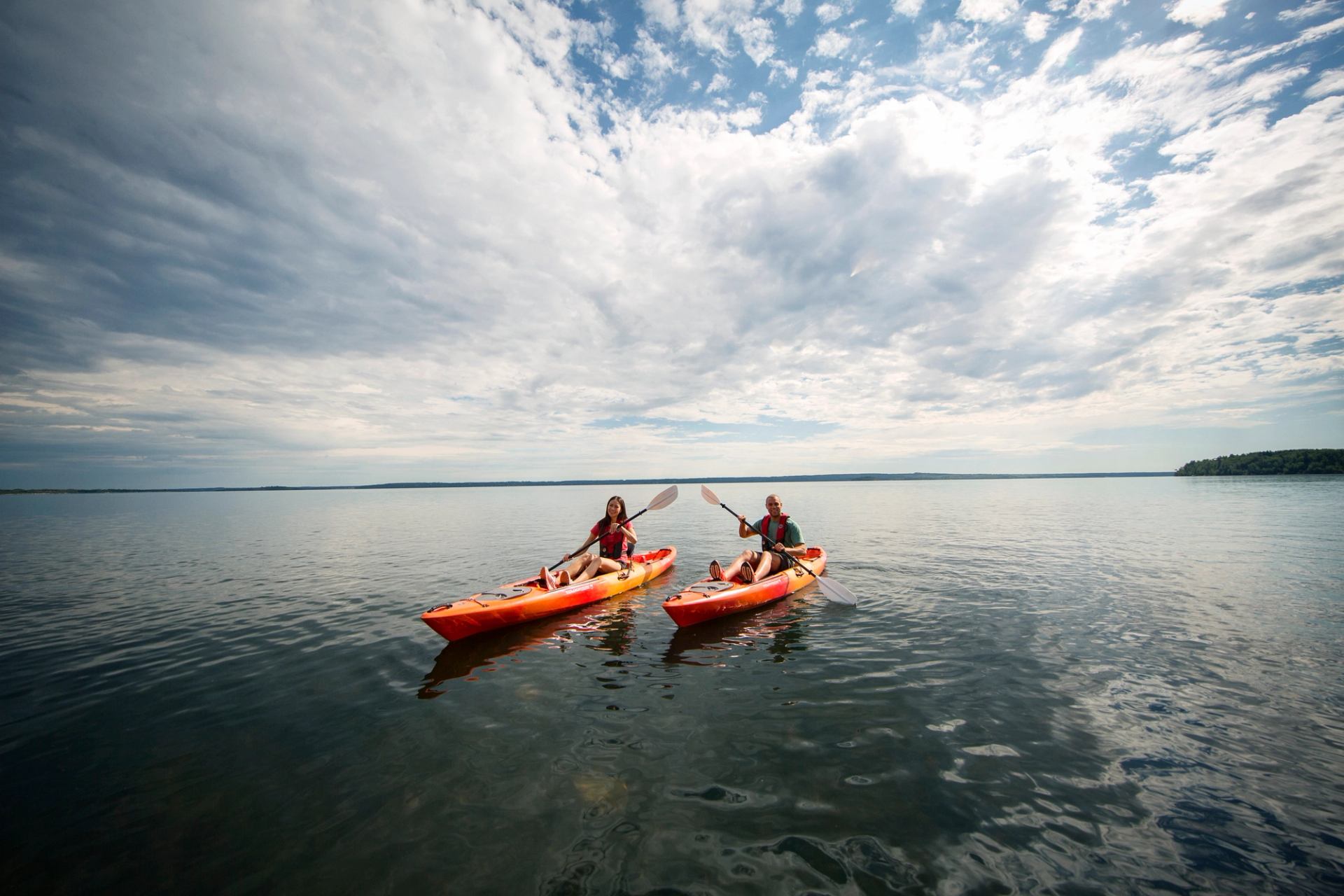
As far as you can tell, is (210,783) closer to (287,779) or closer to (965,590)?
(287,779)

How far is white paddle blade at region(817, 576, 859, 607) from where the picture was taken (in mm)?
10680

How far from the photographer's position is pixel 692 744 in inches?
217

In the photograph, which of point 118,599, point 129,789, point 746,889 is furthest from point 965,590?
point 118,599

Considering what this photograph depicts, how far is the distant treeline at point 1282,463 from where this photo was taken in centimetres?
9794

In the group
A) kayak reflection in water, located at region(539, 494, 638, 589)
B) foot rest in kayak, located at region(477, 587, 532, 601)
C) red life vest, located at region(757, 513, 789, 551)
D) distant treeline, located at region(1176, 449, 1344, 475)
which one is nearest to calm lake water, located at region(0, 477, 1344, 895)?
foot rest in kayak, located at region(477, 587, 532, 601)

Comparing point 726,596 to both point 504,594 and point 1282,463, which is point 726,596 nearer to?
point 504,594

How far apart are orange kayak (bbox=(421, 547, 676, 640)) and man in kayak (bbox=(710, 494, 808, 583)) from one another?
2615 mm

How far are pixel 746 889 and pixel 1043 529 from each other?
28.9m

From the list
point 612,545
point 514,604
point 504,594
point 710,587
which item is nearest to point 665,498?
point 612,545

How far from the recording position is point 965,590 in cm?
1241

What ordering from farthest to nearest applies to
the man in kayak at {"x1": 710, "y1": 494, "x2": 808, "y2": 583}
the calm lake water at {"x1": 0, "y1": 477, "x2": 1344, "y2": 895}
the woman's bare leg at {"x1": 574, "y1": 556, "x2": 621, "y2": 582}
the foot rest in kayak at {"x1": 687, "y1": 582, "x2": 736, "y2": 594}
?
1. the woman's bare leg at {"x1": 574, "y1": 556, "x2": 621, "y2": 582}
2. the man in kayak at {"x1": 710, "y1": 494, "x2": 808, "y2": 583}
3. the foot rest in kayak at {"x1": 687, "y1": 582, "x2": 736, "y2": 594}
4. the calm lake water at {"x1": 0, "y1": 477, "x2": 1344, "y2": 895}

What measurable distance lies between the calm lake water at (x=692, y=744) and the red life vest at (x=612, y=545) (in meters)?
1.25

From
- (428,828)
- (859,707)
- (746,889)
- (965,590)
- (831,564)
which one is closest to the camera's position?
(746,889)

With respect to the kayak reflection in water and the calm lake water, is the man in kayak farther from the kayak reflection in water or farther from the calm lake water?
the kayak reflection in water
